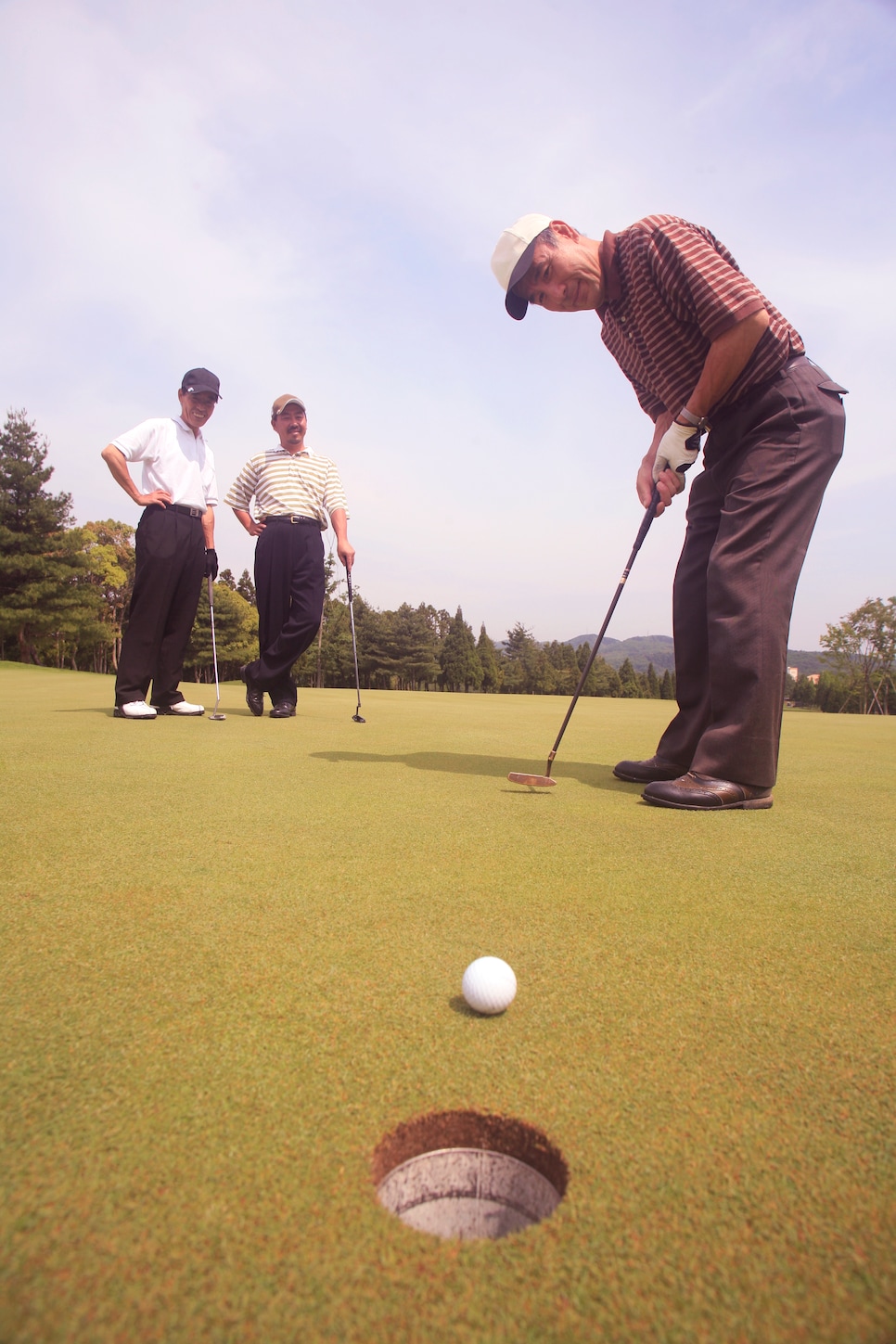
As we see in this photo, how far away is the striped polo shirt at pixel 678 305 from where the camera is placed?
2.74 meters

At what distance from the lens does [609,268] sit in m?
3.12

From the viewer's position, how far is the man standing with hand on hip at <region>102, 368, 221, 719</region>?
5500 millimetres

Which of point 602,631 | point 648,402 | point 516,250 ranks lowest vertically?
point 602,631

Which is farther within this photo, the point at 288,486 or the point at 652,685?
the point at 652,685

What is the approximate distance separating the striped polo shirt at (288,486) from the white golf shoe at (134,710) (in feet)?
6.02

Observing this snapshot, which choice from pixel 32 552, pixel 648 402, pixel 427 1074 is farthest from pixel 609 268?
pixel 32 552

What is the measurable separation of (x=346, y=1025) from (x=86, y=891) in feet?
2.85

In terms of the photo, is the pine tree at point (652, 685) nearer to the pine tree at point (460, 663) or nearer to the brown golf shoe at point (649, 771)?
the pine tree at point (460, 663)

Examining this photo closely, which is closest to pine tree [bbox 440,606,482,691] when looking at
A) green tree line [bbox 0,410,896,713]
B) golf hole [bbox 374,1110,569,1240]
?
green tree line [bbox 0,410,896,713]

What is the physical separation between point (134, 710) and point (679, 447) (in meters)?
4.12

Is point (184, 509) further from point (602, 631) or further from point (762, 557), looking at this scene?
point (762, 557)

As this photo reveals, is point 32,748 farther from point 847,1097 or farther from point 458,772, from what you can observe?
point 847,1097

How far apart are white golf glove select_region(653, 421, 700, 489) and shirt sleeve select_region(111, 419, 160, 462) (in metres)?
3.95

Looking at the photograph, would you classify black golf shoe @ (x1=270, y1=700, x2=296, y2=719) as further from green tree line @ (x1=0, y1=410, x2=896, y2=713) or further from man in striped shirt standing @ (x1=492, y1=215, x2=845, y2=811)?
green tree line @ (x1=0, y1=410, x2=896, y2=713)
